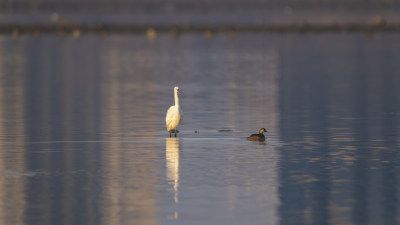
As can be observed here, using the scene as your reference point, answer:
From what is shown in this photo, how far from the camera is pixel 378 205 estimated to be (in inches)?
620

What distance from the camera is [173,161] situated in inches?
812

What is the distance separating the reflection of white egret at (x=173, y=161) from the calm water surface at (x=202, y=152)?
0.08 ft

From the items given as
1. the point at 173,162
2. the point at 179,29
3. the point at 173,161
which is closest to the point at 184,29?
the point at 179,29

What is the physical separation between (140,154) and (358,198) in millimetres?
6569

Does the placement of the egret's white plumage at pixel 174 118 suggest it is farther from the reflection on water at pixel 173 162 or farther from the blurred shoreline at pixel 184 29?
the blurred shoreline at pixel 184 29

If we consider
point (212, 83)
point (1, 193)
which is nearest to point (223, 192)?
point (1, 193)

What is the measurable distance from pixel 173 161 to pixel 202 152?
154cm

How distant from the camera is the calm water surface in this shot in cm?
1548

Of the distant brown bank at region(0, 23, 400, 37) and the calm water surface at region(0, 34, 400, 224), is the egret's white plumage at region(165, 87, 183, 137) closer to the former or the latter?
the calm water surface at region(0, 34, 400, 224)

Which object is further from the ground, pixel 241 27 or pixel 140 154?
pixel 241 27

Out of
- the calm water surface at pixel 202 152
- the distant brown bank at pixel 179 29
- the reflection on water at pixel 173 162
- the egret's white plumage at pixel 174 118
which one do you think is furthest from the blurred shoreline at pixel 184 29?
the reflection on water at pixel 173 162

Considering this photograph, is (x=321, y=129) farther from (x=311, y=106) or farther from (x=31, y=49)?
(x=31, y=49)

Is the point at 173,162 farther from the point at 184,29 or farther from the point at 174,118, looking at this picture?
the point at 184,29

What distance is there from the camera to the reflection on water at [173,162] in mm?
17531
